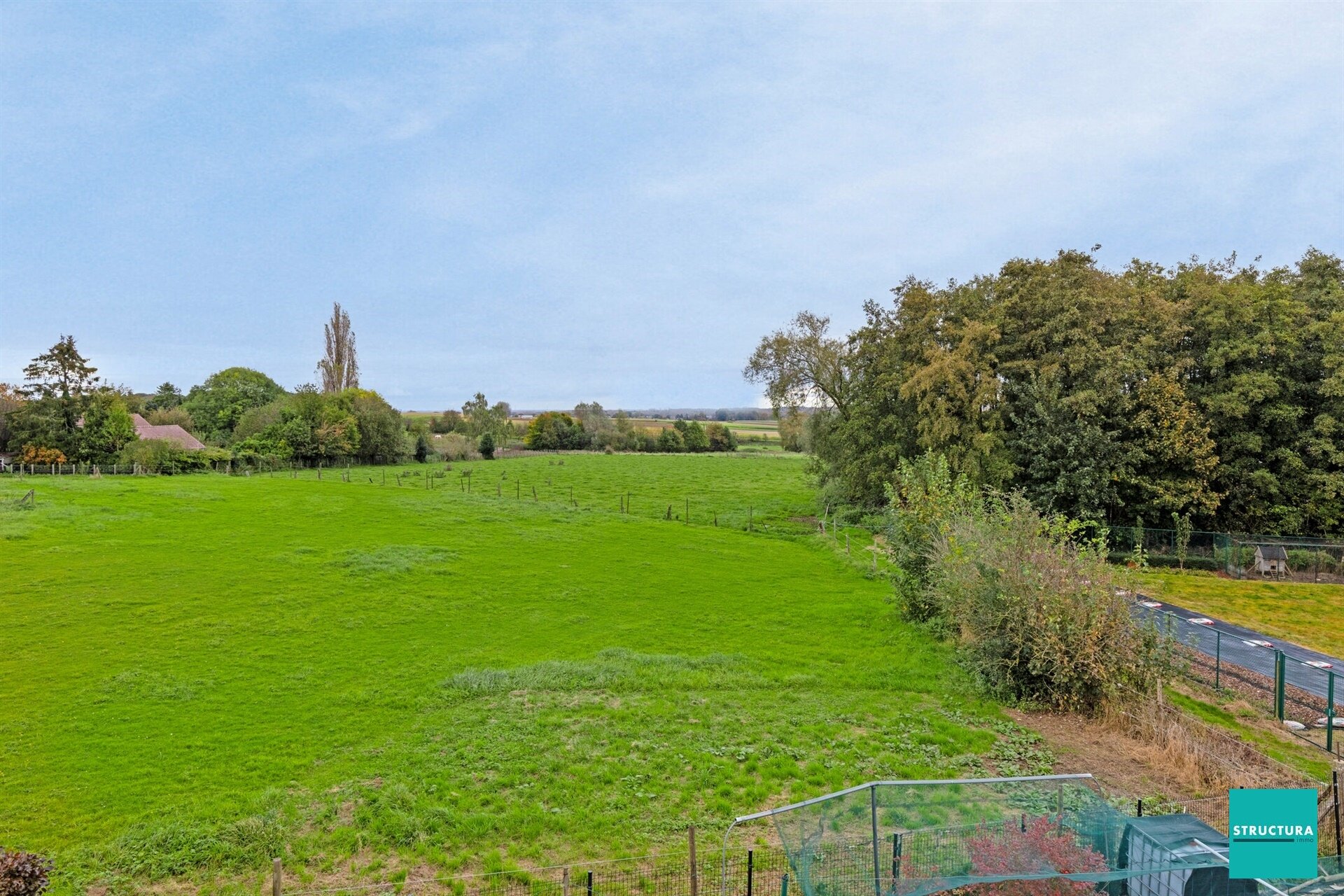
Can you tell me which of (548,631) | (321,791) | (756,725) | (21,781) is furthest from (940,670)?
(21,781)

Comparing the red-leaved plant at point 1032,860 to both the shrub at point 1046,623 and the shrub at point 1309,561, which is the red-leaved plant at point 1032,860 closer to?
the shrub at point 1046,623

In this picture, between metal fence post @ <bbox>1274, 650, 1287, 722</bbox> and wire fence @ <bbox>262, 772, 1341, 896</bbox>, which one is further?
metal fence post @ <bbox>1274, 650, 1287, 722</bbox>

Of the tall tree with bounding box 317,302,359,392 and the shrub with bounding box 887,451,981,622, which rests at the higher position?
the tall tree with bounding box 317,302,359,392

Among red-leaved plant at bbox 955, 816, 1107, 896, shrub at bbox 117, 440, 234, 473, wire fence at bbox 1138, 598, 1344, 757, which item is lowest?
wire fence at bbox 1138, 598, 1344, 757

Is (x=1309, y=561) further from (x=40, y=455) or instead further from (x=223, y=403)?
(x=223, y=403)

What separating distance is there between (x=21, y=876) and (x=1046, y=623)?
15.5 metres

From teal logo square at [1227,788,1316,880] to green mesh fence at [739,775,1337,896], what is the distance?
1.45 m

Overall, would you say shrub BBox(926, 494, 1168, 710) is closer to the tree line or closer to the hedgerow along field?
the hedgerow along field

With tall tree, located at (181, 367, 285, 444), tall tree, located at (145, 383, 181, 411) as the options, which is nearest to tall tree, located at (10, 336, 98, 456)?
tall tree, located at (181, 367, 285, 444)

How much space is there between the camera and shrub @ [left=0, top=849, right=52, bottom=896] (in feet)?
19.9

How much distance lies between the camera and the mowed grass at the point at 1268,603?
19.0m

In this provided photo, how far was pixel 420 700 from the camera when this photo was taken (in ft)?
44.1

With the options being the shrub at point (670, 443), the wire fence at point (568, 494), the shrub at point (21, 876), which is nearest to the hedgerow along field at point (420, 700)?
the shrub at point (21, 876)

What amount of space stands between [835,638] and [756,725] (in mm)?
6277
